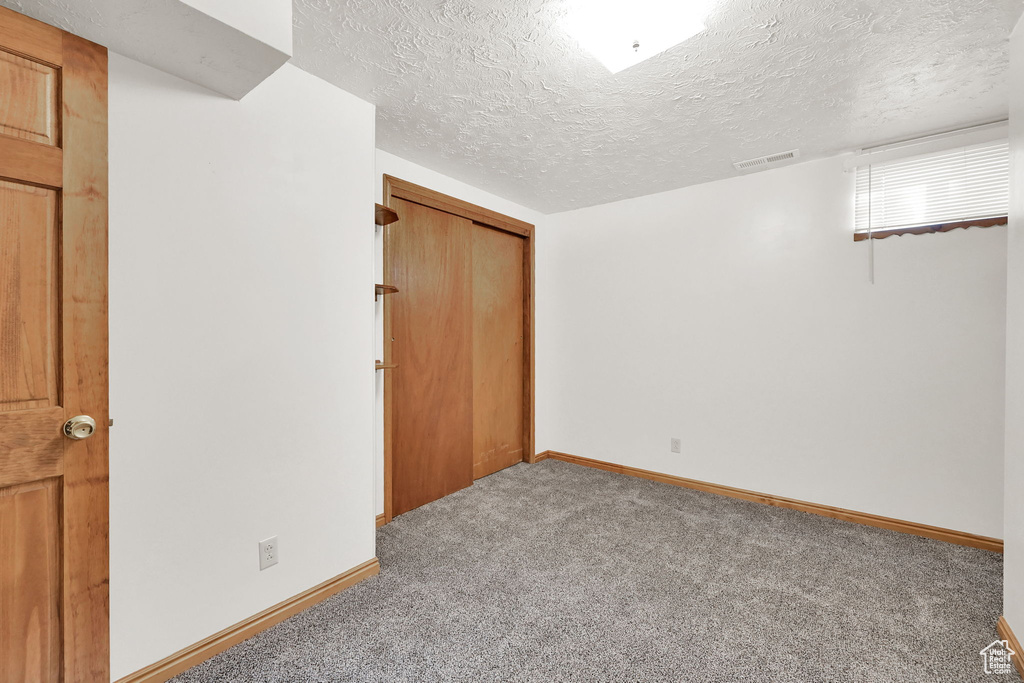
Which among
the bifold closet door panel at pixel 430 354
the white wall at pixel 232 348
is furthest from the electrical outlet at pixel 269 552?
the bifold closet door panel at pixel 430 354

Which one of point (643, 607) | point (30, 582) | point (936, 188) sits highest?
point (936, 188)

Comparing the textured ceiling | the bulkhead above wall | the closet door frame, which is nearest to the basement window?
the textured ceiling

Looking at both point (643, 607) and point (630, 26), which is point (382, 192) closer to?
point (630, 26)

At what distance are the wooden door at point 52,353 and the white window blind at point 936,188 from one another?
364cm

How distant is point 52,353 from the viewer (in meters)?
1.31

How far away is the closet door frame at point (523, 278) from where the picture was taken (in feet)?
9.23

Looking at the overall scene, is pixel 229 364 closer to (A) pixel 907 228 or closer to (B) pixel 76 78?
(B) pixel 76 78

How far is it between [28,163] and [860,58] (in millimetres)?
2810

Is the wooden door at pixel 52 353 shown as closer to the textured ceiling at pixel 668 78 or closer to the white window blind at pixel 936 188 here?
the textured ceiling at pixel 668 78

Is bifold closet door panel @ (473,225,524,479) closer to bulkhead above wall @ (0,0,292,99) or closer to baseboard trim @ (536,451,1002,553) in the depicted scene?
baseboard trim @ (536,451,1002,553)

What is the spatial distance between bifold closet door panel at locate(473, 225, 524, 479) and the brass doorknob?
247cm

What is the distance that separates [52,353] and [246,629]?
3.84 ft

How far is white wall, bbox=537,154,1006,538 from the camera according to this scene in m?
2.51

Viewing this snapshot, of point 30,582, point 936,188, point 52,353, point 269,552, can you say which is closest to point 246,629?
point 269,552
